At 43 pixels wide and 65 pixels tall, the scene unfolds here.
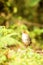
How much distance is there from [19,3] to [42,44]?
3.36ft

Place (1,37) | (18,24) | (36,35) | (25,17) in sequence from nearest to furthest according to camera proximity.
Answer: (1,37), (18,24), (36,35), (25,17)

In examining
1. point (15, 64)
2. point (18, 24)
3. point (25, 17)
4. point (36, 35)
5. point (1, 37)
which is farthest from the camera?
point (25, 17)

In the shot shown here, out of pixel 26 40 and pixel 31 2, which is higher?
pixel 31 2

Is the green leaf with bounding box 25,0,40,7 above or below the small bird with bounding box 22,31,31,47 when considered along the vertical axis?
above

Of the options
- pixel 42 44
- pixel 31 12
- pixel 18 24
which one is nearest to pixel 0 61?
pixel 18 24

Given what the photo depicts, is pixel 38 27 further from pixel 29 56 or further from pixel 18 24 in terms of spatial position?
pixel 29 56

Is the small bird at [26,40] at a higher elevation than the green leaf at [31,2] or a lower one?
lower

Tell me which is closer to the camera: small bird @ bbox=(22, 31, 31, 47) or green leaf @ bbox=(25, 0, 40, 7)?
small bird @ bbox=(22, 31, 31, 47)

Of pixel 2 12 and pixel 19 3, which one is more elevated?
pixel 19 3

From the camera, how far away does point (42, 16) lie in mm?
5703

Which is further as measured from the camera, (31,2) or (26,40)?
(31,2)

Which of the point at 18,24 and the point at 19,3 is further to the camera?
the point at 19,3

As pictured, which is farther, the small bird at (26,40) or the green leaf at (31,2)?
the green leaf at (31,2)

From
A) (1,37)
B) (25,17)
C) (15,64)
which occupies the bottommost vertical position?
(15,64)
